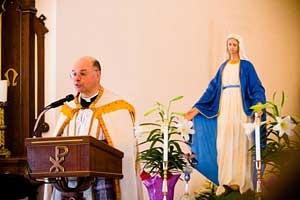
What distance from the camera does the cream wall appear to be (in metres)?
4.55

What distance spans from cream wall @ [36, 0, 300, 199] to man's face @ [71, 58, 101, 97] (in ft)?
4.90

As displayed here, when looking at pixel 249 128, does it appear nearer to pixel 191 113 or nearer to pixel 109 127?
pixel 191 113

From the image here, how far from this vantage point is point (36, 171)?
2.45 m

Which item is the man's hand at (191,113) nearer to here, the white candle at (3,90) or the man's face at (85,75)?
the man's face at (85,75)

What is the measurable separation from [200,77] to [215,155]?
0.82 metres

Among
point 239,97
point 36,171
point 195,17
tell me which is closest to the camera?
point 36,171

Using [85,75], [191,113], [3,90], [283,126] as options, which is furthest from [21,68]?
[283,126]

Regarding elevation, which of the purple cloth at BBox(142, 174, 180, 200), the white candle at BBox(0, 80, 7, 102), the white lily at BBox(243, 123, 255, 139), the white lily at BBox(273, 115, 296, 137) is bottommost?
the purple cloth at BBox(142, 174, 180, 200)

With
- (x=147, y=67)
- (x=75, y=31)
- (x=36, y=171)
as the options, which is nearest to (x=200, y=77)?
(x=147, y=67)

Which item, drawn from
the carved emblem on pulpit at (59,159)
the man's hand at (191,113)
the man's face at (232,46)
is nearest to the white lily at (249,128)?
the man's hand at (191,113)

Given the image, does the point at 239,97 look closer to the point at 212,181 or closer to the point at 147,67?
the point at 212,181

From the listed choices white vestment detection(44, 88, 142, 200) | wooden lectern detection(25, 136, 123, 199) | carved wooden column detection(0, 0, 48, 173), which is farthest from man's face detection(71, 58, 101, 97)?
carved wooden column detection(0, 0, 48, 173)

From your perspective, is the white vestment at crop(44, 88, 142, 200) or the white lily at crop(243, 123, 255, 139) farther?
the white lily at crop(243, 123, 255, 139)

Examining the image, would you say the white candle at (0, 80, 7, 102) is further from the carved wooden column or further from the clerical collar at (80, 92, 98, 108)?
the clerical collar at (80, 92, 98, 108)
